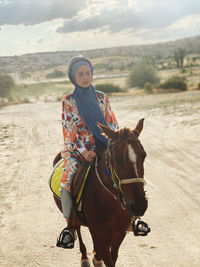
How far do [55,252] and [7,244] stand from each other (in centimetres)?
90

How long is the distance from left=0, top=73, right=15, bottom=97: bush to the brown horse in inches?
1211

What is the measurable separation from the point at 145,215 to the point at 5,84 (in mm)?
29678

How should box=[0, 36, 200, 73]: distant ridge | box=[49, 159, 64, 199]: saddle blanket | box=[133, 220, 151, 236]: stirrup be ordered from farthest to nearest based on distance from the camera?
1. box=[0, 36, 200, 73]: distant ridge
2. box=[49, 159, 64, 199]: saddle blanket
3. box=[133, 220, 151, 236]: stirrup

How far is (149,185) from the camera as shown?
23.0ft

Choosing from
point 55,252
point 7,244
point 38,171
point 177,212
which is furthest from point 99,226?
point 38,171

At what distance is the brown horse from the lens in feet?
8.22

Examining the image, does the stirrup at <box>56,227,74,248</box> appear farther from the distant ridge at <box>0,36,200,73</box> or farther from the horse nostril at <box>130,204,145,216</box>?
the distant ridge at <box>0,36,200,73</box>

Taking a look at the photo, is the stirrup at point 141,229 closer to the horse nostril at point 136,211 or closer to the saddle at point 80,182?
the saddle at point 80,182

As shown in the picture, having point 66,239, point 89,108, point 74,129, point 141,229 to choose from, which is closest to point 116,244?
point 141,229

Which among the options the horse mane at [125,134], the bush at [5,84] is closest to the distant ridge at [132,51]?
the bush at [5,84]

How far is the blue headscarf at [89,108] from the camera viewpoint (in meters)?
3.35

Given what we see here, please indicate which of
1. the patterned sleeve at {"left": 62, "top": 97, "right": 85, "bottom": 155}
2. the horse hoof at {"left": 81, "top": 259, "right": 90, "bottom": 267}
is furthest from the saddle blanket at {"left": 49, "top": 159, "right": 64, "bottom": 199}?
the horse hoof at {"left": 81, "top": 259, "right": 90, "bottom": 267}

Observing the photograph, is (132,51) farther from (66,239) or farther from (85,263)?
(66,239)

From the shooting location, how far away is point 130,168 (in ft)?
8.28
